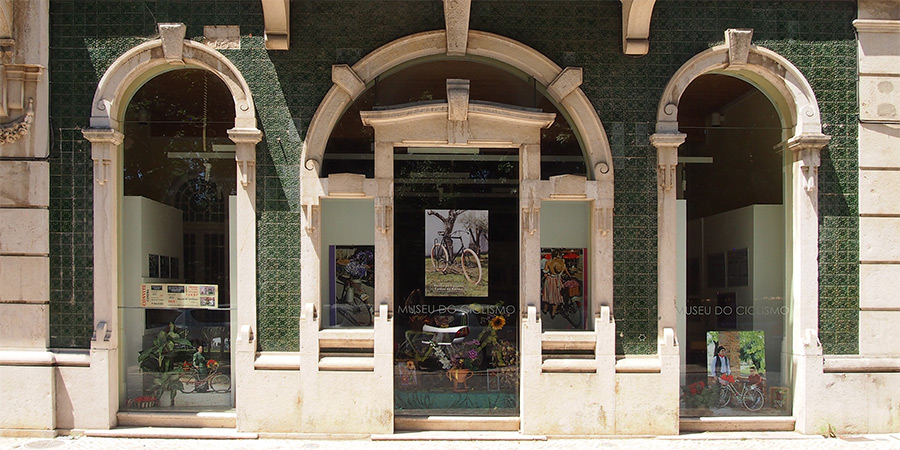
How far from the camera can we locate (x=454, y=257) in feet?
32.7

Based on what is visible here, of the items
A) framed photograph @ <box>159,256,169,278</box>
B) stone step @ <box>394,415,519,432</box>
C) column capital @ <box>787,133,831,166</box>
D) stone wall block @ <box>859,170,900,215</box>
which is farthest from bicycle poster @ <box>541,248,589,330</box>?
framed photograph @ <box>159,256,169,278</box>

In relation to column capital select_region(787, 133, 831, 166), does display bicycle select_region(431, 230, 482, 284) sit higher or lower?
lower

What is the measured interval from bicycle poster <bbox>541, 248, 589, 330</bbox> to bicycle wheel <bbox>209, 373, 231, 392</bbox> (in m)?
4.31

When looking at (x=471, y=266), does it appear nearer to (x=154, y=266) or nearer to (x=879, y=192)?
(x=154, y=266)

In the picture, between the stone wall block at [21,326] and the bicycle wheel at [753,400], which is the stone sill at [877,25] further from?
the stone wall block at [21,326]

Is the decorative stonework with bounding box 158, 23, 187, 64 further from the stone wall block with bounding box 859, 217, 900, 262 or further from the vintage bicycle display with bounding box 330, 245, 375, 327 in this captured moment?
the stone wall block with bounding box 859, 217, 900, 262

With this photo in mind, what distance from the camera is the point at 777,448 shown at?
30.0 ft

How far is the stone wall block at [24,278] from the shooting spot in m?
9.55

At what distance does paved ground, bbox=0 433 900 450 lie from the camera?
912 centimetres

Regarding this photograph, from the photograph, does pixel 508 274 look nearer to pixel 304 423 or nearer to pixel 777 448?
pixel 304 423

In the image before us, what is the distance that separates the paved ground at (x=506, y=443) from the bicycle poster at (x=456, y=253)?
76.8 inches

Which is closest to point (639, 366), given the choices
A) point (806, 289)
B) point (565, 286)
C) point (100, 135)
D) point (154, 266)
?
point (565, 286)

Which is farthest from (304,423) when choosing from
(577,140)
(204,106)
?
(577,140)

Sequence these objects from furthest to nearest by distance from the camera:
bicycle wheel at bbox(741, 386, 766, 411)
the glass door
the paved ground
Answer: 1. bicycle wheel at bbox(741, 386, 766, 411)
2. the glass door
3. the paved ground
